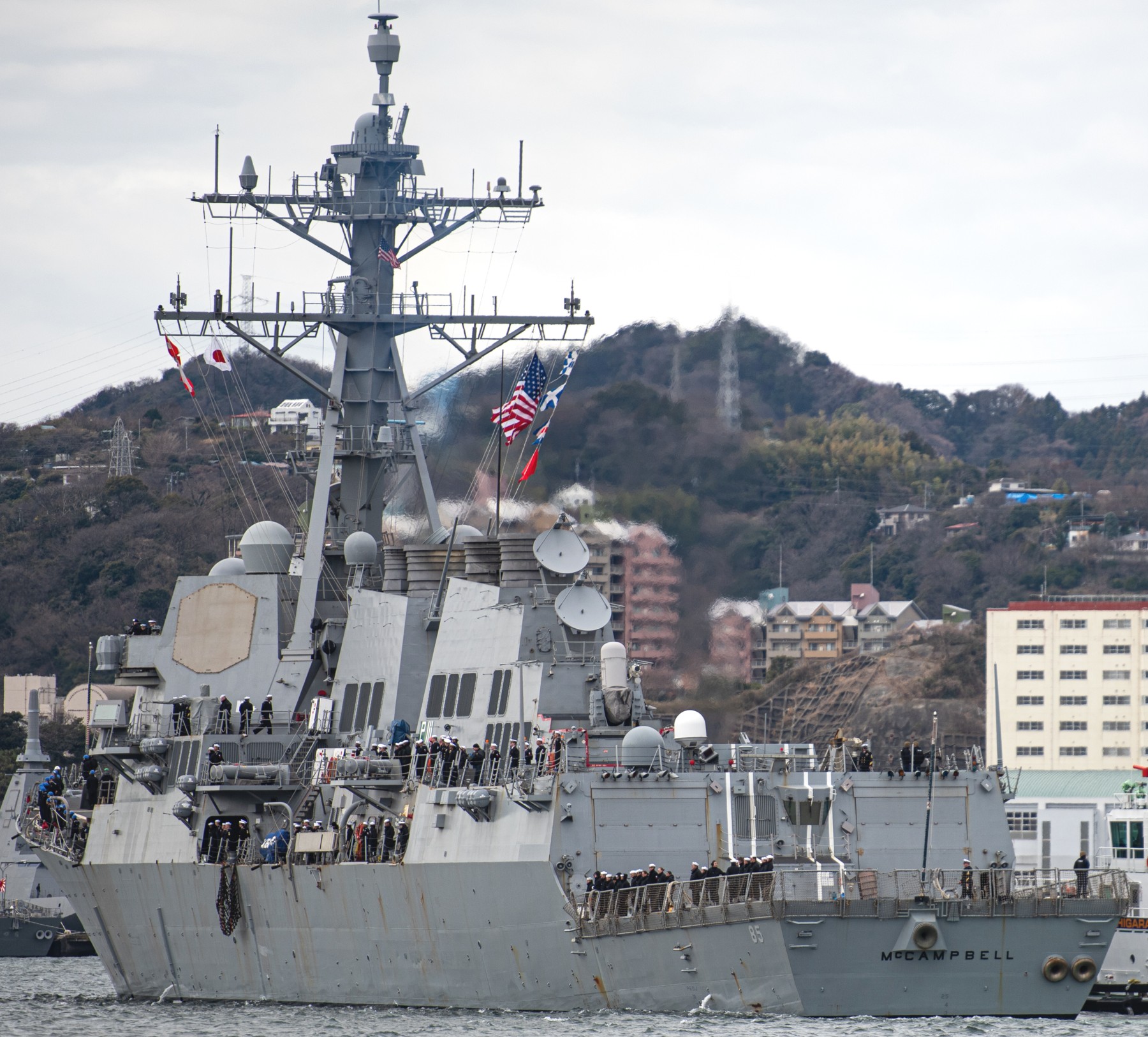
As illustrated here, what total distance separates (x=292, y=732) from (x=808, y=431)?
61.1 meters

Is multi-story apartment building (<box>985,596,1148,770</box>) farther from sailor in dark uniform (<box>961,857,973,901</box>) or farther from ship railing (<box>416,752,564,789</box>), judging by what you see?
sailor in dark uniform (<box>961,857,973,901</box>)

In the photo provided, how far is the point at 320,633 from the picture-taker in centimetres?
3753

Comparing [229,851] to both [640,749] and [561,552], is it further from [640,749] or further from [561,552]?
[640,749]

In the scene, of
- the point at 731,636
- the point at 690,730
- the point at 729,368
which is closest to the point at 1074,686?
the point at 729,368

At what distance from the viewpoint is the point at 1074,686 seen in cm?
7681

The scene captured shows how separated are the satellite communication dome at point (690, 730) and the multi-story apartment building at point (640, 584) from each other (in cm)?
1959

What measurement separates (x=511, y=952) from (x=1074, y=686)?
50.9 metres

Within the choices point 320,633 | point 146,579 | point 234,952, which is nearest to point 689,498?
point 320,633

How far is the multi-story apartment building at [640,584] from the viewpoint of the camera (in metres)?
50.5

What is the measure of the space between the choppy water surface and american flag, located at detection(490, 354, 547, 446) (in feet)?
32.4

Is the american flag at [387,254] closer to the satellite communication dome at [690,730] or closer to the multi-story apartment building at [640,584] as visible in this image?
the satellite communication dome at [690,730]

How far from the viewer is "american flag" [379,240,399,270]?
127ft

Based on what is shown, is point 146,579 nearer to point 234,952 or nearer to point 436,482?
point 436,482

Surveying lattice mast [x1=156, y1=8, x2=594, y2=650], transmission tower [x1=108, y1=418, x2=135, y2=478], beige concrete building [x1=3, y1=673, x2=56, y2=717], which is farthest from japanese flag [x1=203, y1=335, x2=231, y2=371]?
transmission tower [x1=108, y1=418, x2=135, y2=478]
